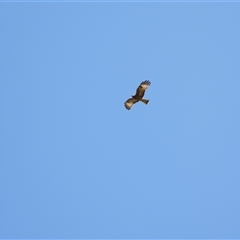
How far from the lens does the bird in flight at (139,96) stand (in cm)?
6519

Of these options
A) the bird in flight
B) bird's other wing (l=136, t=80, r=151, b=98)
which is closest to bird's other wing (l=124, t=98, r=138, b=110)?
the bird in flight

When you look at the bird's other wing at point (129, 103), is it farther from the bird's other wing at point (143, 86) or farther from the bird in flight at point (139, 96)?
the bird's other wing at point (143, 86)

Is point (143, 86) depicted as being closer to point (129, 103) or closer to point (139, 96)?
point (139, 96)

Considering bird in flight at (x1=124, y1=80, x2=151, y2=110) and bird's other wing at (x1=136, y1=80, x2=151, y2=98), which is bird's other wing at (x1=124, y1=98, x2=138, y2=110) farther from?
bird's other wing at (x1=136, y1=80, x2=151, y2=98)

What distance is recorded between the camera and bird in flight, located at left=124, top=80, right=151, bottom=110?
214 ft

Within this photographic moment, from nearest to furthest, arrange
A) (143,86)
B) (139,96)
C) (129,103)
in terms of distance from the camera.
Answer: (143,86), (139,96), (129,103)

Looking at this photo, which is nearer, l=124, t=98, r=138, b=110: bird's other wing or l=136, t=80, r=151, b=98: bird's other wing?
l=136, t=80, r=151, b=98: bird's other wing

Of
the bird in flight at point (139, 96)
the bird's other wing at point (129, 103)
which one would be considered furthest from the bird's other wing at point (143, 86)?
the bird's other wing at point (129, 103)

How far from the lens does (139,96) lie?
65.9 metres

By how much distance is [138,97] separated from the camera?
66000 millimetres

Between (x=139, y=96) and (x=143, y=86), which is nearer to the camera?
(x=143, y=86)

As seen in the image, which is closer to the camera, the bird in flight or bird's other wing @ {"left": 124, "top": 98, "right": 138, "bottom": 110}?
the bird in flight

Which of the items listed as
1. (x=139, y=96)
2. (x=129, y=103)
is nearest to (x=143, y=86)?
(x=139, y=96)

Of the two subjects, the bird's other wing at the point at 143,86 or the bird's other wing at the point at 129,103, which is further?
the bird's other wing at the point at 129,103
